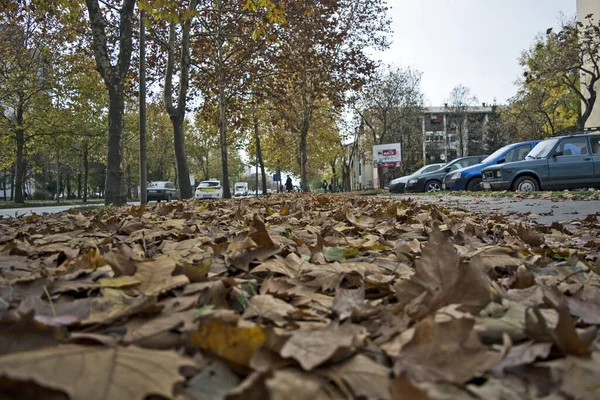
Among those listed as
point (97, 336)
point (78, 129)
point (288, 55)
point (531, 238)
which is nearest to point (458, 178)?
point (288, 55)

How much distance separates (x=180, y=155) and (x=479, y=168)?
11.1 m

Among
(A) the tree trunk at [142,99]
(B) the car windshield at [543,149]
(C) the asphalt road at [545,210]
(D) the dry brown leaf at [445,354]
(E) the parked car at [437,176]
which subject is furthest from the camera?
(E) the parked car at [437,176]

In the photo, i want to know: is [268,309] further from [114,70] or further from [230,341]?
[114,70]

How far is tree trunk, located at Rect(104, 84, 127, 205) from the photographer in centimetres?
955

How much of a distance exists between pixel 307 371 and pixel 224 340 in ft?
0.60

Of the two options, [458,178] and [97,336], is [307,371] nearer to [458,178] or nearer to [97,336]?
[97,336]

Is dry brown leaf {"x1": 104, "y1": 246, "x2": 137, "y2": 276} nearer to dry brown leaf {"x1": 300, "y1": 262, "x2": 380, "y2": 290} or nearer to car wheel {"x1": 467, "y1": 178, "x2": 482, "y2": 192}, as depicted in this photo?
dry brown leaf {"x1": 300, "y1": 262, "x2": 380, "y2": 290}

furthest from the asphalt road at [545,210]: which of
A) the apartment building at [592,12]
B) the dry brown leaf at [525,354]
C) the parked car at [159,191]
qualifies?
the parked car at [159,191]

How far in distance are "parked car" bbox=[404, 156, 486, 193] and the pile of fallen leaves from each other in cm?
1835

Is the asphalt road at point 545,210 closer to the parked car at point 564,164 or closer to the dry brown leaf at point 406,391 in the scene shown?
the dry brown leaf at point 406,391

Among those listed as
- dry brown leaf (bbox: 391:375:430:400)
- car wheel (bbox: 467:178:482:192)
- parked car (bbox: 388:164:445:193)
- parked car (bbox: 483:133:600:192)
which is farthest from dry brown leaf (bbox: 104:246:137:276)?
parked car (bbox: 388:164:445:193)

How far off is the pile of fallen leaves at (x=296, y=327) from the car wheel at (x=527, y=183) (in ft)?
36.6

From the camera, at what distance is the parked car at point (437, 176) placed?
19438 mm

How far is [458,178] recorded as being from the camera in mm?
16078
